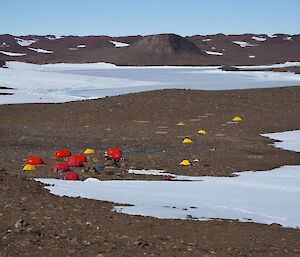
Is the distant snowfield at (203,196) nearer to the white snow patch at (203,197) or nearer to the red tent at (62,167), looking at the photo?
the white snow patch at (203,197)

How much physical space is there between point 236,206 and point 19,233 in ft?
13.0

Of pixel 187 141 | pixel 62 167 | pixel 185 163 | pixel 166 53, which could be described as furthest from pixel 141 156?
pixel 166 53

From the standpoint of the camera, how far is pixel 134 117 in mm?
27859

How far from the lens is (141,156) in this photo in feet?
57.8

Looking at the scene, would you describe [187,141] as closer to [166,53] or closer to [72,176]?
[72,176]

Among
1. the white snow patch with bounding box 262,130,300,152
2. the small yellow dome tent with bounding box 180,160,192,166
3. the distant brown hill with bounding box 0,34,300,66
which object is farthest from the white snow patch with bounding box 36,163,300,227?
the distant brown hill with bounding box 0,34,300,66

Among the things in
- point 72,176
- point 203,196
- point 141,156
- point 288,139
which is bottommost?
point 288,139

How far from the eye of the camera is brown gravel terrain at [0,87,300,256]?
7.57 meters

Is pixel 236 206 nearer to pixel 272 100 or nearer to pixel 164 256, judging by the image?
pixel 164 256

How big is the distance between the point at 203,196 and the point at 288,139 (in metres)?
11.7

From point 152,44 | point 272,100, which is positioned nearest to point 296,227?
point 272,100

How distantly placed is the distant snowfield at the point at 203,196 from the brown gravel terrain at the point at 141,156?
57 centimetres

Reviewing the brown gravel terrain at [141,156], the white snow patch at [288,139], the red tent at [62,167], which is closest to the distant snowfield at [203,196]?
the brown gravel terrain at [141,156]

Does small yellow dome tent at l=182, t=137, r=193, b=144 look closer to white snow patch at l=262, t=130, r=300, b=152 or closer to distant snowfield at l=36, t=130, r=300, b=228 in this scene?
white snow patch at l=262, t=130, r=300, b=152
